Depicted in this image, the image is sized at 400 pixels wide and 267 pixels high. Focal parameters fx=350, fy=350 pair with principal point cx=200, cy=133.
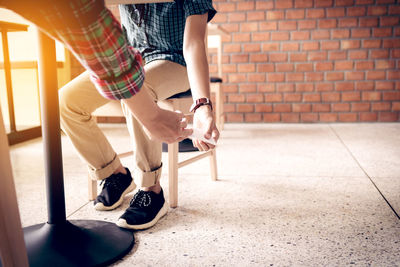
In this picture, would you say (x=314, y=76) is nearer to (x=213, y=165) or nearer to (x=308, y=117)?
(x=308, y=117)

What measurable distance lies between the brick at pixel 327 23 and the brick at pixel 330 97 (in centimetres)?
64

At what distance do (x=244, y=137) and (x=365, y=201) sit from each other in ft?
4.96

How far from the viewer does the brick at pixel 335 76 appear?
339 cm

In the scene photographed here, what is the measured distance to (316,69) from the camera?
3.42 m

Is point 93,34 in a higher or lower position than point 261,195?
higher

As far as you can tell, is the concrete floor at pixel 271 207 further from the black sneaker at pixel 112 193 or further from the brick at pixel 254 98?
the brick at pixel 254 98

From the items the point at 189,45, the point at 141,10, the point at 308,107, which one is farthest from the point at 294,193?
the point at 308,107

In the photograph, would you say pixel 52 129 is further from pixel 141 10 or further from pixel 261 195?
pixel 261 195

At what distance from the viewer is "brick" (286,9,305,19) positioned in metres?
3.36

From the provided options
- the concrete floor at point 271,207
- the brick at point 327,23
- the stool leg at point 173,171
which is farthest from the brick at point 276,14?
the stool leg at point 173,171

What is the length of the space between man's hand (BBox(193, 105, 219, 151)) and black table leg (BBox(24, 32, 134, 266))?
428mm

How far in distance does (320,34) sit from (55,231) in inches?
121

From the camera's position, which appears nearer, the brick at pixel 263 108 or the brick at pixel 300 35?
the brick at pixel 300 35

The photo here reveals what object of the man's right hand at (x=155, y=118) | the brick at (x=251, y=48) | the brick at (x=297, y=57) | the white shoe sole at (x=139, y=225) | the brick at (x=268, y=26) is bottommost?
the white shoe sole at (x=139, y=225)
